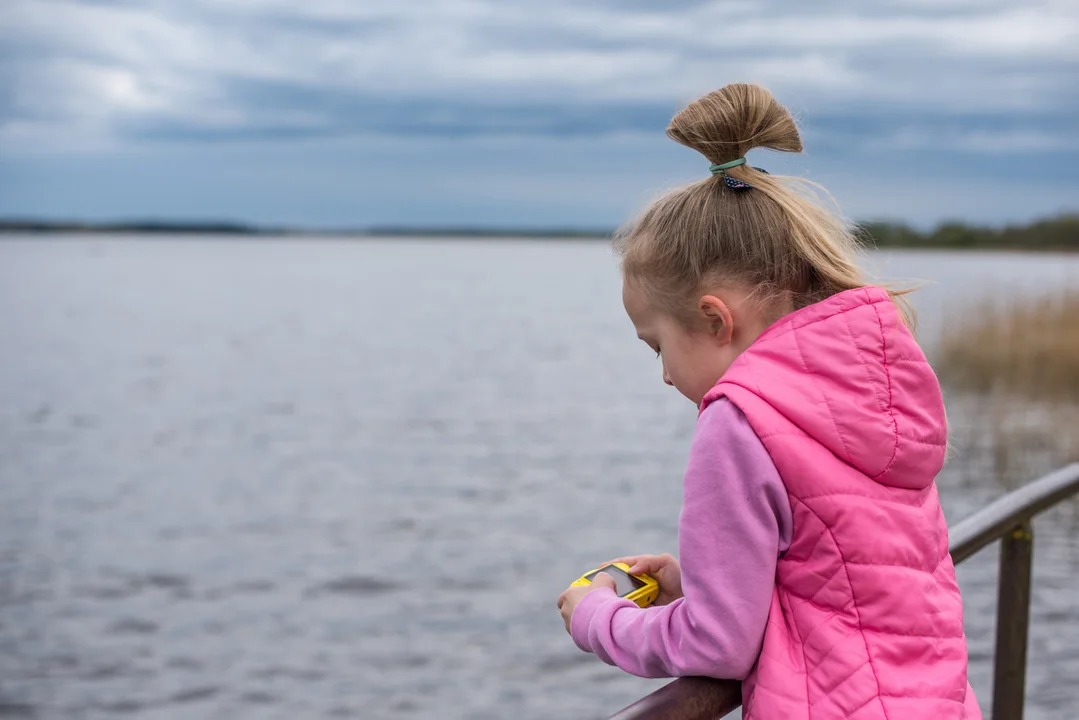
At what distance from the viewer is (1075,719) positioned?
6266 millimetres

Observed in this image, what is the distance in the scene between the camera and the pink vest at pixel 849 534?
129 cm

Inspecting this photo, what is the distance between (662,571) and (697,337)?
35cm

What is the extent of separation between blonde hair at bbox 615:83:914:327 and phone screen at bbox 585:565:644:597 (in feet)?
1.27

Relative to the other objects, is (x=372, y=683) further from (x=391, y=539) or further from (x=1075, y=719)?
(x=1075, y=719)

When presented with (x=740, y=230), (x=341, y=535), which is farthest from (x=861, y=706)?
(x=341, y=535)

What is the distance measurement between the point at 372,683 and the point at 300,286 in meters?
59.2

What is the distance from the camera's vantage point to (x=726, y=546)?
1.30 metres

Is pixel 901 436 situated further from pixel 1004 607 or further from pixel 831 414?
pixel 1004 607

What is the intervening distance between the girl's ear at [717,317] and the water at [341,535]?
44cm

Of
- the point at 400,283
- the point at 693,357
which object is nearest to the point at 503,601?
the point at 693,357

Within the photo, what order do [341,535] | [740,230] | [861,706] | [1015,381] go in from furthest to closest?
[1015,381] < [341,535] < [740,230] < [861,706]

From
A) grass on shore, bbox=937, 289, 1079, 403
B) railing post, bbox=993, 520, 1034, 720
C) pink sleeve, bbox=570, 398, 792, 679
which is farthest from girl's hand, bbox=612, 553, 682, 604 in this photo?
grass on shore, bbox=937, 289, 1079, 403

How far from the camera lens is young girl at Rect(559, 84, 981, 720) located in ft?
4.23

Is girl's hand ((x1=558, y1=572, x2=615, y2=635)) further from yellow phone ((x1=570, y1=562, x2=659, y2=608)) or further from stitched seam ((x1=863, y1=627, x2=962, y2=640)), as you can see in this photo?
stitched seam ((x1=863, y1=627, x2=962, y2=640))
